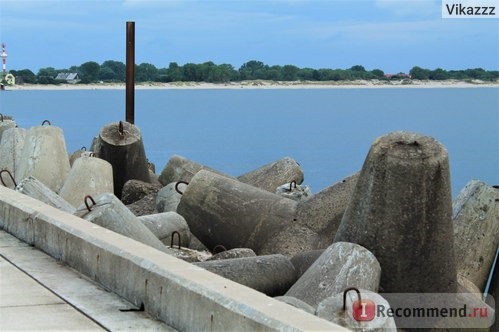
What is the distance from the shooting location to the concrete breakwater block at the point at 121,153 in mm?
14734

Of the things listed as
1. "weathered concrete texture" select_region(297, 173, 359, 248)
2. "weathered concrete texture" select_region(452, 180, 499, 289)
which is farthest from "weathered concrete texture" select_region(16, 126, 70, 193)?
"weathered concrete texture" select_region(452, 180, 499, 289)

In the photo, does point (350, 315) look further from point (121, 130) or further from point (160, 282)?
point (121, 130)

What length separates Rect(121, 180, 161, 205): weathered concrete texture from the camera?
45.5 feet

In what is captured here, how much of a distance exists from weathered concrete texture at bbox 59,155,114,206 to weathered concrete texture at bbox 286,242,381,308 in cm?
523

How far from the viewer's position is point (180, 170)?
14773 millimetres

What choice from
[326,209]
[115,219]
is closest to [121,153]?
[326,209]

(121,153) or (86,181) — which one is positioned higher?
(121,153)

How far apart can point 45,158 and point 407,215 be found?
23.6ft

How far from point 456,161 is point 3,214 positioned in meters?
28.0

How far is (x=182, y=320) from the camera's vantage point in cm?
611

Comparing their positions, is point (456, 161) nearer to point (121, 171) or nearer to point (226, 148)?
point (226, 148)

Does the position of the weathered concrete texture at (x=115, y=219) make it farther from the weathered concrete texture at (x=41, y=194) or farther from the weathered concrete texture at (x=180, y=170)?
the weathered concrete texture at (x=180, y=170)

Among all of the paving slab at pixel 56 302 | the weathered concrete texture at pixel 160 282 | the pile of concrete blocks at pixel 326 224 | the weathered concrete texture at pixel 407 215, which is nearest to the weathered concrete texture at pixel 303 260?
the pile of concrete blocks at pixel 326 224

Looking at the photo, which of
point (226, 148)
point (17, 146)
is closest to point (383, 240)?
point (17, 146)
